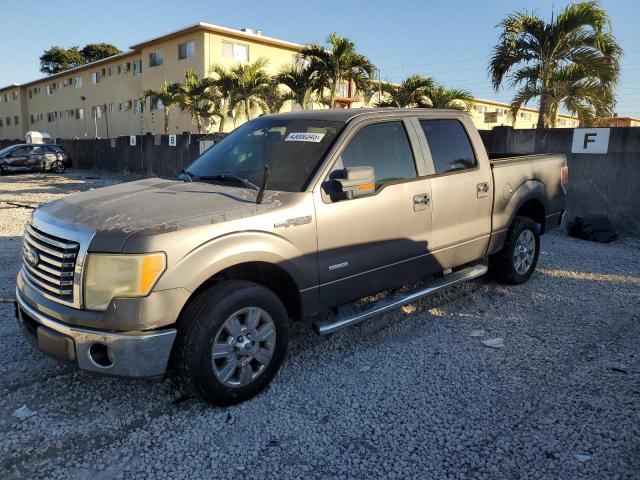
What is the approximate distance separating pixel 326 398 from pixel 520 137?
8525mm

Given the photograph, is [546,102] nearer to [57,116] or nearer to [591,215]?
[591,215]

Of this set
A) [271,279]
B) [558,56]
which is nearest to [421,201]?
[271,279]

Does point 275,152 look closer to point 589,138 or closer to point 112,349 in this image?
point 112,349

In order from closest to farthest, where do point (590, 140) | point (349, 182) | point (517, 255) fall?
point (349, 182) < point (517, 255) < point (590, 140)

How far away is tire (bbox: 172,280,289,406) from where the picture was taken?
9.89 ft

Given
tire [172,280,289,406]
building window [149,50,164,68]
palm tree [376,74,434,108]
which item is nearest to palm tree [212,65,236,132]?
palm tree [376,74,434,108]

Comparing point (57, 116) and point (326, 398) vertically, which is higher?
point (57, 116)

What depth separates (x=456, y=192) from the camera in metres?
4.64

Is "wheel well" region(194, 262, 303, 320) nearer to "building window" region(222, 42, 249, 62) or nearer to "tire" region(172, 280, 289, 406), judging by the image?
"tire" region(172, 280, 289, 406)

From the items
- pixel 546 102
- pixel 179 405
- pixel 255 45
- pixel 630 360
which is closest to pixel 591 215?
pixel 546 102

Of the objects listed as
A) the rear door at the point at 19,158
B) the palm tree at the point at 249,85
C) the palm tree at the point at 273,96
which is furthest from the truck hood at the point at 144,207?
the rear door at the point at 19,158

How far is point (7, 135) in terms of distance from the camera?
187 feet

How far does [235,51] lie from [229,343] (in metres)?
29.3

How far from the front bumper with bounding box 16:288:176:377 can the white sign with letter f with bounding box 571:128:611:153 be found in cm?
865
